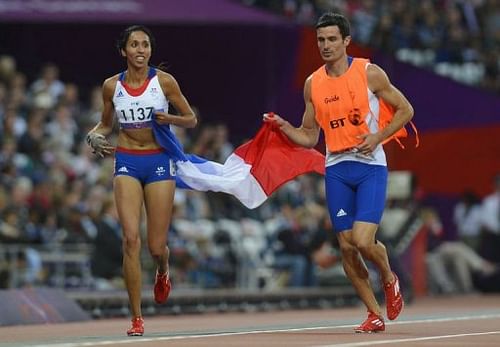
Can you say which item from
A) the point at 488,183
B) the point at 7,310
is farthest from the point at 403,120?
the point at 488,183

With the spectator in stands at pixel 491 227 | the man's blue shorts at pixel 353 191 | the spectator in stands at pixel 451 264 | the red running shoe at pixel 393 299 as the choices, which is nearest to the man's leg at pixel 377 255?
the red running shoe at pixel 393 299

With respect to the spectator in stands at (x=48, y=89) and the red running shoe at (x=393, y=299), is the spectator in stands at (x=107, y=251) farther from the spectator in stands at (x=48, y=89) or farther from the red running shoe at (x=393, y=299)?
the red running shoe at (x=393, y=299)

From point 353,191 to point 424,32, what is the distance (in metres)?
20.5

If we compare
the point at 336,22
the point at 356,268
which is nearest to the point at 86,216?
the point at 356,268

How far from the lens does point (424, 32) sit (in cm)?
3288

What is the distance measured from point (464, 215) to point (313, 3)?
17.1 ft

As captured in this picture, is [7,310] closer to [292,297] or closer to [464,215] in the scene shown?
[292,297]

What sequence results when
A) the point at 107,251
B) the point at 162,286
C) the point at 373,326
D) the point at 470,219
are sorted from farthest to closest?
the point at 470,219, the point at 107,251, the point at 162,286, the point at 373,326

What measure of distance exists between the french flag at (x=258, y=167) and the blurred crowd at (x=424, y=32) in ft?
46.0

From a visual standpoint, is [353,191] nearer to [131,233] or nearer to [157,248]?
[157,248]

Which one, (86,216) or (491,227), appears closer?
(86,216)

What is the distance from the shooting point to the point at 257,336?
39.9 ft

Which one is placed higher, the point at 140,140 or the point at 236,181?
the point at 140,140

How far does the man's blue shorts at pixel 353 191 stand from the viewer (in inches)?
497
